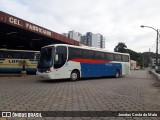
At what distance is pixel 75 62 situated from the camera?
1770cm

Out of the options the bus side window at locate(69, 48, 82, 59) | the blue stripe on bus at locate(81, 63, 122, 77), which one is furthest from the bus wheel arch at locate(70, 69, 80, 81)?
the bus side window at locate(69, 48, 82, 59)

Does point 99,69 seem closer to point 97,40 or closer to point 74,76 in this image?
point 74,76

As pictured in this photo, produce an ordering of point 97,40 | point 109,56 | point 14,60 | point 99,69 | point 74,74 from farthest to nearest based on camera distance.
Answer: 1. point 97,40
2. point 14,60
3. point 109,56
4. point 99,69
5. point 74,74

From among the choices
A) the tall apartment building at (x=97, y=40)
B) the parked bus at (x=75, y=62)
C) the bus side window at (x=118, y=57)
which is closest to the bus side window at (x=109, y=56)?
the parked bus at (x=75, y=62)

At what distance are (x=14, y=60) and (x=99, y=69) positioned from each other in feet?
33.1

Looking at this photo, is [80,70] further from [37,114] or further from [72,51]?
[37,114]

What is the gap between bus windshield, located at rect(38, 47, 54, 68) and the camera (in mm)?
15725

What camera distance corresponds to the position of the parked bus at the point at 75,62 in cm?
1579

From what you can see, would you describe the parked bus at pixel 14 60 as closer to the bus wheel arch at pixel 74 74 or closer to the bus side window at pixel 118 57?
the bus wheel arch at pixel 74 74

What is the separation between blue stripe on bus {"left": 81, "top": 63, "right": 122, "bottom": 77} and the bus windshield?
3.75 meters

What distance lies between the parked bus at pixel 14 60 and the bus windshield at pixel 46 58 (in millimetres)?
6502

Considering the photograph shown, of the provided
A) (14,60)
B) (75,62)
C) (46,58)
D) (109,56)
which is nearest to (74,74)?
(75,62)

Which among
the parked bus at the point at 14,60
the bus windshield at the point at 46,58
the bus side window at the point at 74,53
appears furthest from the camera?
the parked bus at the point at 14,60

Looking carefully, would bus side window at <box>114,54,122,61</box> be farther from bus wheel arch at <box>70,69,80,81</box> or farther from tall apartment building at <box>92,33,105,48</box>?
tall apartment building at <box>92,33,105,48</box>
